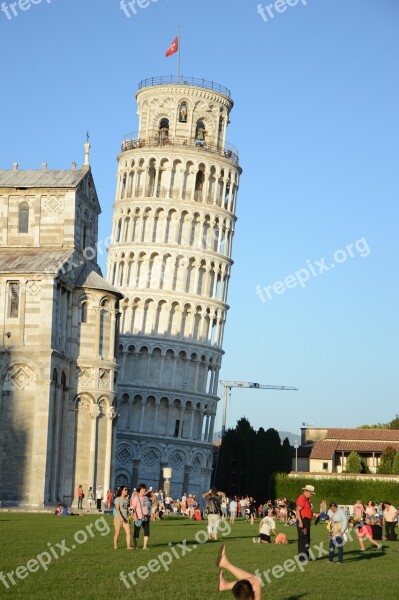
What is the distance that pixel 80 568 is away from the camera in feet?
85.1

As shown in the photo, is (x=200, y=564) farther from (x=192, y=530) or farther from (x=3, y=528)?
(x=192, y=530)

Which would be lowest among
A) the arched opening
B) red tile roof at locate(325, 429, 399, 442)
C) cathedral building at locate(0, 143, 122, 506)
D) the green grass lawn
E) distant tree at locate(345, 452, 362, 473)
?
distant tree at locate(345, 452, 362, 473)

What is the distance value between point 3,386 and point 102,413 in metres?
7.27

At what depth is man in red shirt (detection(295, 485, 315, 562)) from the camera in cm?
3083

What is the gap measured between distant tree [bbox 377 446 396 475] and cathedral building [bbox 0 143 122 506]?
4317 cm

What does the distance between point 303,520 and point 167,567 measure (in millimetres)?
4831

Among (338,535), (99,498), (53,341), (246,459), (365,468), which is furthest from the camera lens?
(365,468)

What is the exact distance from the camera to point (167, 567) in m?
27.5

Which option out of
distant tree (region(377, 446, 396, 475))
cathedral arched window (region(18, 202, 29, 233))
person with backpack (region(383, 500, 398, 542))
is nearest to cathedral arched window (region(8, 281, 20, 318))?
cathedral arched window (region(18, 202, 29, 233))

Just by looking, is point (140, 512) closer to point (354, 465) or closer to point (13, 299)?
point (13, 299)

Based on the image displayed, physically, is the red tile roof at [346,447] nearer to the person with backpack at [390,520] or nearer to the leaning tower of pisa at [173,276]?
the leaning tower of pisa at [173,276]

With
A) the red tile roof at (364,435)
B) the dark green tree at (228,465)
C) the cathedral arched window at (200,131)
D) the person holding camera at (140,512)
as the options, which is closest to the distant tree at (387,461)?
the red tile roof at (364,435)

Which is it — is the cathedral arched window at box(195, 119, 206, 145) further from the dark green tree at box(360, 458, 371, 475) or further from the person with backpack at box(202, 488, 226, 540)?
the person with backpack at box(202, 488, 226, 540)

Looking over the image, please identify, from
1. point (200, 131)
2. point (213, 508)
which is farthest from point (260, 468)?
point (213, 508)
